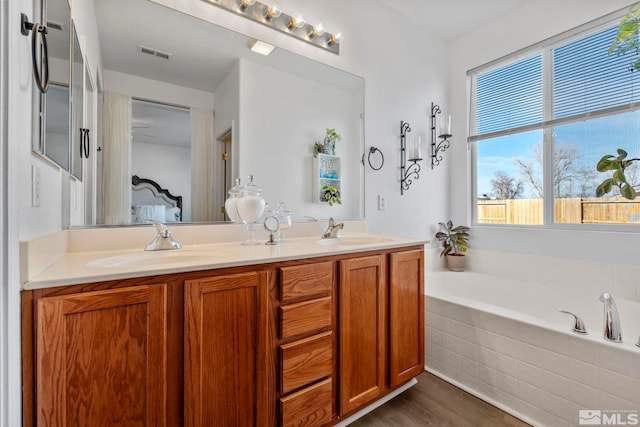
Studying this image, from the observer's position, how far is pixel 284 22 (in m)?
1.88

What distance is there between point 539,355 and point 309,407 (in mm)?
1206

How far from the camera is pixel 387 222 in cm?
247

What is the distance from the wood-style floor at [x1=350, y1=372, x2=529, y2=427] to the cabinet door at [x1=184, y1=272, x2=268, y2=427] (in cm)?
75

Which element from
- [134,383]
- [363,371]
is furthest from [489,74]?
[134,383]


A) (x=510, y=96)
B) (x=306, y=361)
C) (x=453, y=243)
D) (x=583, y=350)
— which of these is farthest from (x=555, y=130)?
(x=306, y=361)

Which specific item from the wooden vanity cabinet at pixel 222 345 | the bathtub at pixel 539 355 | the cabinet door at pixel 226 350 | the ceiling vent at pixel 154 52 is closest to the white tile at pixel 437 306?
the bathtub at pixel 539 355

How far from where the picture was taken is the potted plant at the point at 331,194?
2.10 m

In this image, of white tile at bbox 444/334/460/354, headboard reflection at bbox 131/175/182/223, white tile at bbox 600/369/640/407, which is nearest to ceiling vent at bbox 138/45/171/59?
headboard reflection at bbox 131/175/182/223

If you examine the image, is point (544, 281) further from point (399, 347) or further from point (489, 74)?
point (489, 74)

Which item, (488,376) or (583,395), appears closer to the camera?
(583,395)

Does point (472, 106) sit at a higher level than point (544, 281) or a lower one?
higher

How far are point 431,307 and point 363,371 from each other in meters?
0.82

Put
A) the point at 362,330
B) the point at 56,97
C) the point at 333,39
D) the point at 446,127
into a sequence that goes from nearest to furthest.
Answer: the point at 56,97, the point at 362,330, the point at 333,39, the point at 446,127

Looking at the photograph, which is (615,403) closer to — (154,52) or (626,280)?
(626,280)
